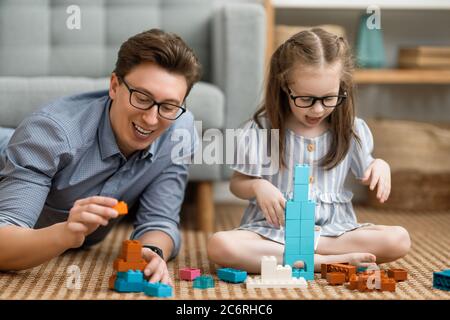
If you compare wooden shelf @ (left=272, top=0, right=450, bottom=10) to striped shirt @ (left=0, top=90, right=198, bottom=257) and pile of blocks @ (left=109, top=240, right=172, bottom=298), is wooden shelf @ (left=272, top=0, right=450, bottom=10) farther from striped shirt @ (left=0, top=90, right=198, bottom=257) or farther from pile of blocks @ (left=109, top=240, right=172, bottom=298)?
pile of blocks @ (left=109, top=240, right=172, bottom=298)

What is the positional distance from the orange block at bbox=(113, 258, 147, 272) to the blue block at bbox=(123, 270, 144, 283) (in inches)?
0.6

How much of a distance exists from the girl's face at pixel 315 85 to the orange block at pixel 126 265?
41cm

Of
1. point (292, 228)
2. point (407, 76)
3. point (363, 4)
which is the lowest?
point (292, 228)

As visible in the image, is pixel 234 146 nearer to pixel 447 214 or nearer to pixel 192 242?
pixel 192 242

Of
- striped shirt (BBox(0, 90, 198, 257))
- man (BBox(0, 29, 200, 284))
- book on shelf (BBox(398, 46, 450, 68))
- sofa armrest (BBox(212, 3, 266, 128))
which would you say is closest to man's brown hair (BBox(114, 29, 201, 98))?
man (BBox(0, 29, 200, 284))

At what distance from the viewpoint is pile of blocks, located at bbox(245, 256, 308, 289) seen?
126 centimetres

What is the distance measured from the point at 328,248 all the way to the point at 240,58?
75 cm

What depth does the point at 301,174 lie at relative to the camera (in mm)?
1258

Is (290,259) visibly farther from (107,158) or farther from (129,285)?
(107,158)

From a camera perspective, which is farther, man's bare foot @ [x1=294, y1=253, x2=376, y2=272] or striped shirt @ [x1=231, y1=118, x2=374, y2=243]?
striped shirt @ [x1=231, y1=118, x2=374, y2=243]

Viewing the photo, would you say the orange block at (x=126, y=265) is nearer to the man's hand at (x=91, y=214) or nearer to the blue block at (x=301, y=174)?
the man's hand at (x=91, y=214)

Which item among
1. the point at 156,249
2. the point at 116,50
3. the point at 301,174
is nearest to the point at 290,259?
the point at 301,174

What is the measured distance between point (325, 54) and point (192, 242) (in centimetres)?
61
